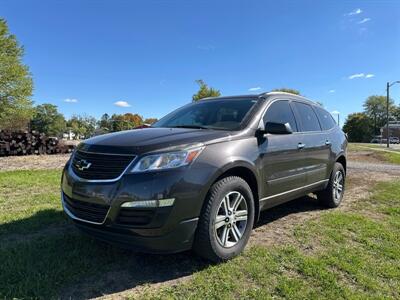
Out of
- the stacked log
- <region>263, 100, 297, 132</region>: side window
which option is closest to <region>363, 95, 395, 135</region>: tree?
the stacked log

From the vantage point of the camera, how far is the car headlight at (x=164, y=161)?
2.99 meters

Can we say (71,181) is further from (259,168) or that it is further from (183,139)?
(259,168)

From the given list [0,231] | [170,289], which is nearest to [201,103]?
[170,289]

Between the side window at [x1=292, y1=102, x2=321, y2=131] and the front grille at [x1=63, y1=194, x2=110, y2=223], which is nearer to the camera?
the front grille at [x1=63, y1=194, x2=110, y2=223]

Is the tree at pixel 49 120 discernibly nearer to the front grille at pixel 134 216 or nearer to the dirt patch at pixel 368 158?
the dirt patch at pixel 368 158

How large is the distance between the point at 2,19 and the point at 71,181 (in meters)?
37.6

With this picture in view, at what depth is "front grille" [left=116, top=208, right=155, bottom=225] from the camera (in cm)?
294

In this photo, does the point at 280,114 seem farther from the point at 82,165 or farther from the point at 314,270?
the point at 82,165

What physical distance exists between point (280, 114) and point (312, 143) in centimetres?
82

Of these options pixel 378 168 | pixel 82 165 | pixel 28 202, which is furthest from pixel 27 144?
pixel 378 168

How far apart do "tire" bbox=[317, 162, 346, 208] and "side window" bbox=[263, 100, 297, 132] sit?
5.05 ft

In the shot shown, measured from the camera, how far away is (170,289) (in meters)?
2.97

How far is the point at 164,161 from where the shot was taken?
3.05 meters

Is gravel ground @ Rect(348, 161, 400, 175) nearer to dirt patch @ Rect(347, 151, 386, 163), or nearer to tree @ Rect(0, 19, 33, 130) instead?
dirt patch @ Rect(347, 151, 386, 163)
